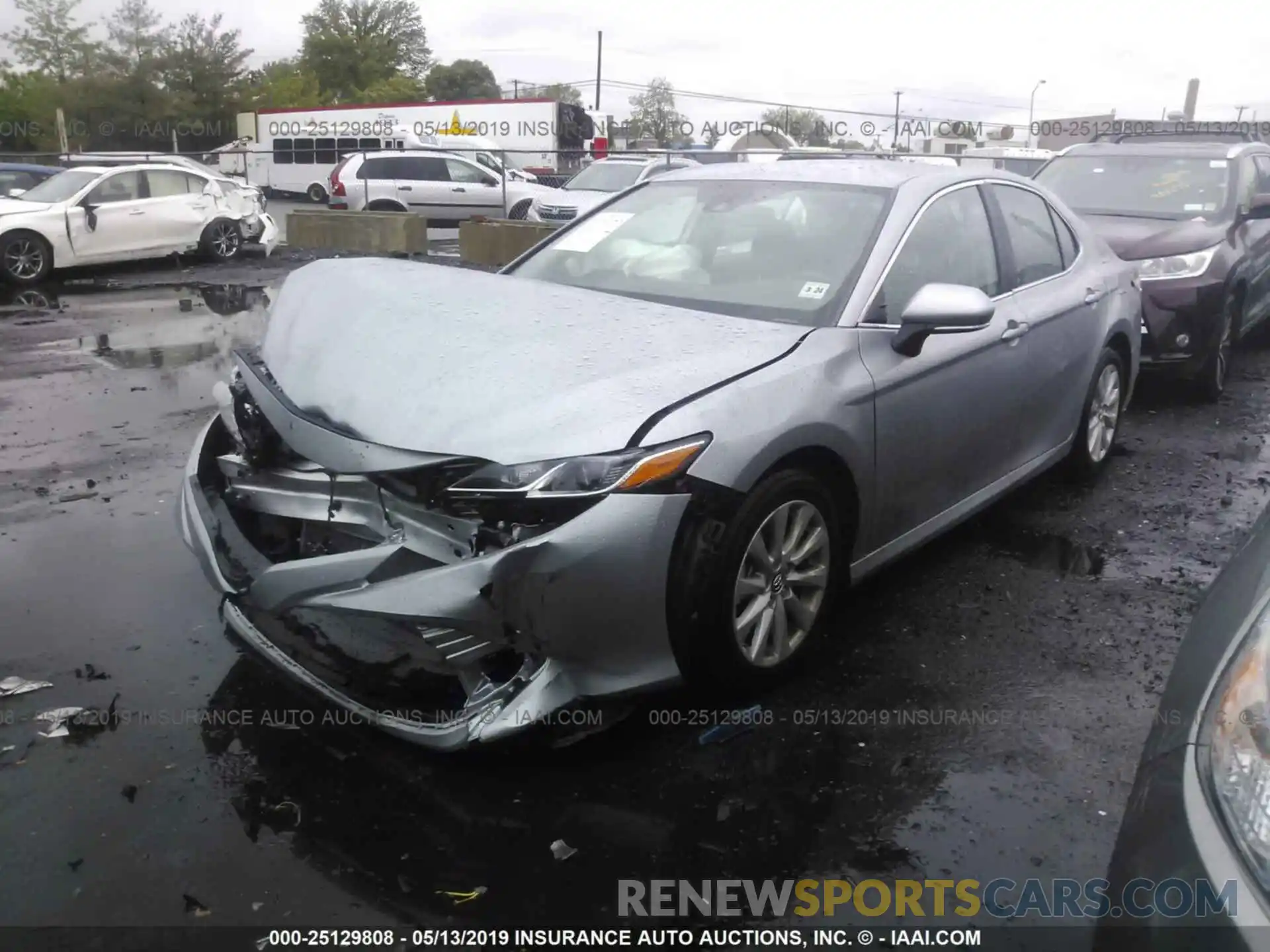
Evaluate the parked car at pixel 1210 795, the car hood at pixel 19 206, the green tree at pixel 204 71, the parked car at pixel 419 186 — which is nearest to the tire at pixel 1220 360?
the parked car at pixel 1210 795

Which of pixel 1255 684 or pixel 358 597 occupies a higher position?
pixel 1255 684

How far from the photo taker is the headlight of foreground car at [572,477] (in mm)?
2766

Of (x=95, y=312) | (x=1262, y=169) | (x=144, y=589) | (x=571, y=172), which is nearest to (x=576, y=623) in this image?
(x=144, y=589)

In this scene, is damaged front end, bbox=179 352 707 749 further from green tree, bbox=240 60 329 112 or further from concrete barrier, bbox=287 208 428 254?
green tree, bbox=240 60 329 112

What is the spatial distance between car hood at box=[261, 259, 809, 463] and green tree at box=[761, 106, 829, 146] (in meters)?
29.8

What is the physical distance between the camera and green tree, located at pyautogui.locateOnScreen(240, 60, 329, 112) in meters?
61.1

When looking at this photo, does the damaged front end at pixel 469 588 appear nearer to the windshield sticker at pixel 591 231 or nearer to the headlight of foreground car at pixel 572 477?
the headlight of foreground car at pixel 572 477

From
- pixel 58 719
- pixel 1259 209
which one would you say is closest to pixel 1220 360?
pixel 1259 209

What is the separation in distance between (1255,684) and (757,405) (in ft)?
5.54

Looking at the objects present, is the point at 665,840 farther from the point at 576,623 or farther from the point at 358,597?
the point at 358,597

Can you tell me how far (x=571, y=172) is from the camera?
105ft

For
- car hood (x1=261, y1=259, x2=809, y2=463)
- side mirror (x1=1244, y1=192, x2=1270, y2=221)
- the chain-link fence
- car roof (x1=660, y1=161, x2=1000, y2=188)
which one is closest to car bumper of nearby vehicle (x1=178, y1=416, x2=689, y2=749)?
car hood (x1=261, y1=259, x2=809, y2=463)

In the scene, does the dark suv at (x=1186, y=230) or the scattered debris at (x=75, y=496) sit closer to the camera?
the scattered debris at (x=75, y=496)

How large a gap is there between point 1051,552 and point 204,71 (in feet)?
201
